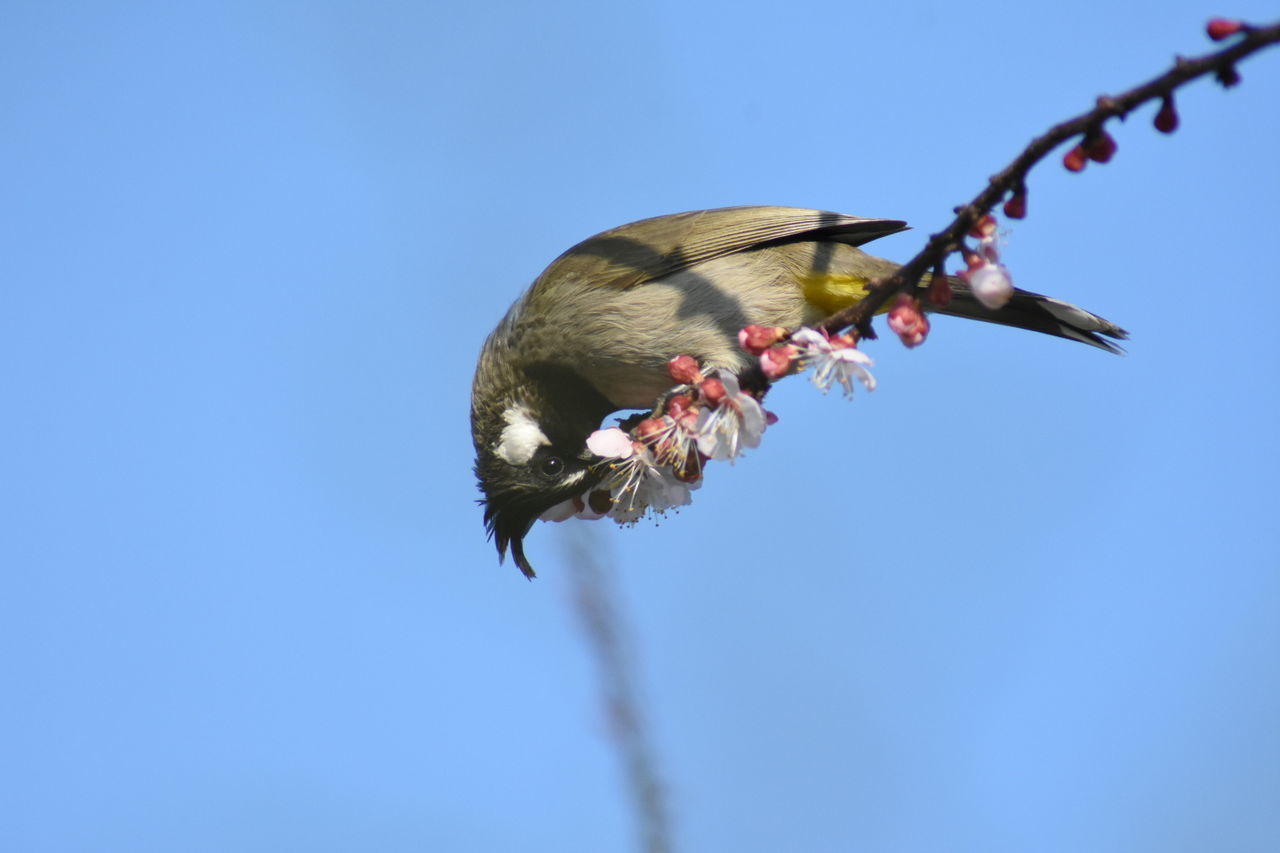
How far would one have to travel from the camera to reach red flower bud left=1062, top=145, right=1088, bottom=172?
2809 mm

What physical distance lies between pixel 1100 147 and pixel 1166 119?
166mm

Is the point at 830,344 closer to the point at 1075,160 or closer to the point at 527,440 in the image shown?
the point at 1075,160

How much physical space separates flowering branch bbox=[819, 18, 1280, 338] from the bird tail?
1.52m

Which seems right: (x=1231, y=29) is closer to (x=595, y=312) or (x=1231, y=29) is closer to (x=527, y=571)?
(x=595, y=312)

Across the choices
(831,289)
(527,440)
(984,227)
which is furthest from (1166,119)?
(527,440)

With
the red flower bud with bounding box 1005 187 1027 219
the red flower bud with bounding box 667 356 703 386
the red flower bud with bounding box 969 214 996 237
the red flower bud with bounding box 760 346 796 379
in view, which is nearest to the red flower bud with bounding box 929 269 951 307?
the red flower bud with bounding box 969 214 996 237

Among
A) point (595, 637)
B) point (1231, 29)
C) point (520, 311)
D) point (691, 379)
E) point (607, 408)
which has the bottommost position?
point (595, 637)

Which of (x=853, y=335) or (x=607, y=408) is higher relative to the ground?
(x=607, y=408)

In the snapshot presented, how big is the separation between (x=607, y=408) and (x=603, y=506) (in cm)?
60

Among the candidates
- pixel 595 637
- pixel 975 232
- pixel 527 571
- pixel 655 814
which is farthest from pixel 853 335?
pixel 527 571

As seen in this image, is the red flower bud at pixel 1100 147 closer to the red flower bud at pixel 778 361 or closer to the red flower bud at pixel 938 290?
the red flower bud at pixel 938 290

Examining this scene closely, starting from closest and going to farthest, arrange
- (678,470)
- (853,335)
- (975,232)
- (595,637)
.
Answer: (975,232) < (853,335) < (595,637) < (678,470)

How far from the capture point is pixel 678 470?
4.16m

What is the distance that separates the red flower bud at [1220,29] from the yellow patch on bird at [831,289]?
2.55m
